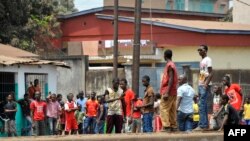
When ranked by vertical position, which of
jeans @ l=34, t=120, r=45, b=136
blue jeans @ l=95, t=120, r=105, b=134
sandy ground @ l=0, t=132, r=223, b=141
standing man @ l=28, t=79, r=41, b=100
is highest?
standing man @ l=28, t=79, r=41, b=100

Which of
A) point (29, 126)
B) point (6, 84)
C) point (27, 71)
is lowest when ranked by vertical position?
point (29, 126)

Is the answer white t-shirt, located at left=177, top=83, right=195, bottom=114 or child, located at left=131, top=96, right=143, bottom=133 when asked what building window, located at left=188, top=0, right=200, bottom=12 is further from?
white t-shirt, located at left=177, top=83, right=195, bottom=114

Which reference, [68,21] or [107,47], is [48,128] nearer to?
[107,47]

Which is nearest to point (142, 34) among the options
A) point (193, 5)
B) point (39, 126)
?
point (39, 126)

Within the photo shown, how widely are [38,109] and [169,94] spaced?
727 cm

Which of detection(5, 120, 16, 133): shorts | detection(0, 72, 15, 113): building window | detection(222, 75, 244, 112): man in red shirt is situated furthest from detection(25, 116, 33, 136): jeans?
detection(222, 75, 244, 112): man in red shirt

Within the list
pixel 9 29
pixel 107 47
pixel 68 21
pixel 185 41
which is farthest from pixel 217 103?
pixel 68 21

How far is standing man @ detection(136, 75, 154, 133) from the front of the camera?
15539 millimetres

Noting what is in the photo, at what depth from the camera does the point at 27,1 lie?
33.2 meters

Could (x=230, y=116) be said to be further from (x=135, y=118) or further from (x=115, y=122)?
(x=135, y=118)

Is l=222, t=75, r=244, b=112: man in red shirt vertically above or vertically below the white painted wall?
below

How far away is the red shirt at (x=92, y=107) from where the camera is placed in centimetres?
2206

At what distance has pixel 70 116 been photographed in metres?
21.8

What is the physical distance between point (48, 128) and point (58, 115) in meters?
1.01
